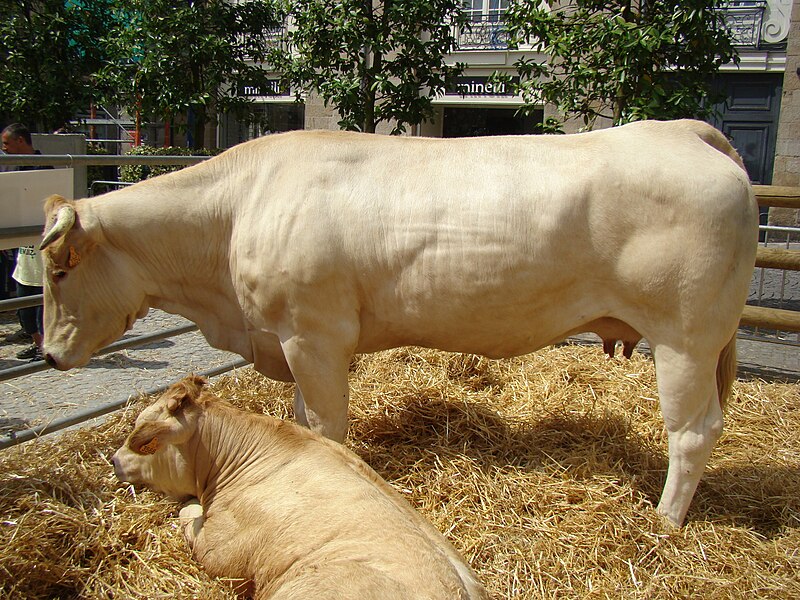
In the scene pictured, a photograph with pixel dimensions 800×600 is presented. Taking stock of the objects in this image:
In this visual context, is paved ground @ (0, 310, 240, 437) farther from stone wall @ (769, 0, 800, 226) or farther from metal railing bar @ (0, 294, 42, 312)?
stone wall @ (769, 0, 800, 226)

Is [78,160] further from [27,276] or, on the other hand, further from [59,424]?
[59,424]

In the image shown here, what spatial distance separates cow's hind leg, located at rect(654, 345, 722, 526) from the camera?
3334mm

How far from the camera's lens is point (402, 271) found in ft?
11.7

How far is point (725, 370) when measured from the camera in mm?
3734

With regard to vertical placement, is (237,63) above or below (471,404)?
above

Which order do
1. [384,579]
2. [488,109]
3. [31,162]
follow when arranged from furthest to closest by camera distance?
[488,109] → [31,162] → [384,579]

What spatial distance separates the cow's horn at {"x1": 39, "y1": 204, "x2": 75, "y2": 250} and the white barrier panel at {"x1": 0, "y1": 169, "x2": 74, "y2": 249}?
60cm

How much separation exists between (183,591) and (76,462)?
4.35ft

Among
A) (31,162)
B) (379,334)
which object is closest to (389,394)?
(379,334)

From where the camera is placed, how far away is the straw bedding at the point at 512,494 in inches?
122

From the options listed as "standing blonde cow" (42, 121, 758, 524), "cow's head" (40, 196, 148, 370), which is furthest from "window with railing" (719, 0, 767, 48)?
"cow's head" (40, 196, 148, 370)

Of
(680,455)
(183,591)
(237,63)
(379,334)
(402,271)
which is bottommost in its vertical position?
(183,591)

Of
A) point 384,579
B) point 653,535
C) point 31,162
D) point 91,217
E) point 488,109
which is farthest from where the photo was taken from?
point 488,109

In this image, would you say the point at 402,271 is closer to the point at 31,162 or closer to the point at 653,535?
the point at 653,535
